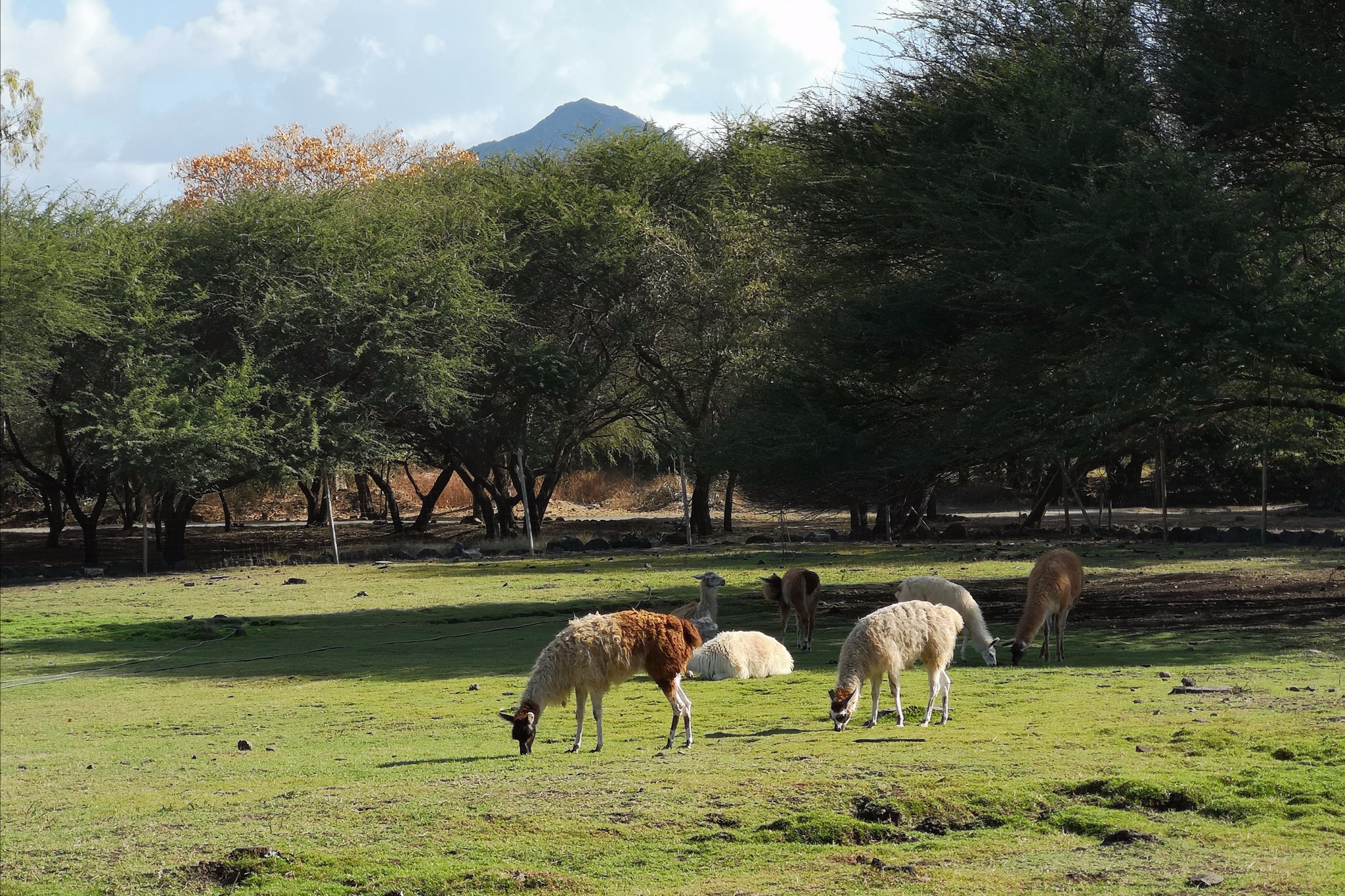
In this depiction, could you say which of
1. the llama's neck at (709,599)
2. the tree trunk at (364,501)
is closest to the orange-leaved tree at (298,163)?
the tree trunk at (364,501)

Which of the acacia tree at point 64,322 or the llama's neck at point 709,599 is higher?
the acacia tree at point 64,322

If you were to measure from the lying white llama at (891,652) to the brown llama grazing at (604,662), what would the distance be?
118 centimetres

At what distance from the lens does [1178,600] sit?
2095cm

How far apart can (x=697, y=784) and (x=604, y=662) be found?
5.91ft

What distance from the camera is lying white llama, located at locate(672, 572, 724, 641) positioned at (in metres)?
16.8

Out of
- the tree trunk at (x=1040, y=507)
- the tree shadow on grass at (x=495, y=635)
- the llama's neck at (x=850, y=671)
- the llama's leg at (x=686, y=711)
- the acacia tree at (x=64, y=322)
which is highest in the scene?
the acacia tree at (x=64, y=322)

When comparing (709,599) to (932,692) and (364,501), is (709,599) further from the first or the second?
(364,501)

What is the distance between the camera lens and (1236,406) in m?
19.1

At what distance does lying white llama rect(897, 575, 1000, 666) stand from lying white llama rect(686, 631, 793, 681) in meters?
1.61

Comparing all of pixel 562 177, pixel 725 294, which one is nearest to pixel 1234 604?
pixel 725 294

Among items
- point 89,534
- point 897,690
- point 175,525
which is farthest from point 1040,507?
point 897,690

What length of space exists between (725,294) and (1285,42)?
21.8 m

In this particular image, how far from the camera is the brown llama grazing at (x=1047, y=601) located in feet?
47.5

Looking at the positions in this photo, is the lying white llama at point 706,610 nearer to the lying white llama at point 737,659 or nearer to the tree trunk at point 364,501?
the lying white llama at point 737,659
